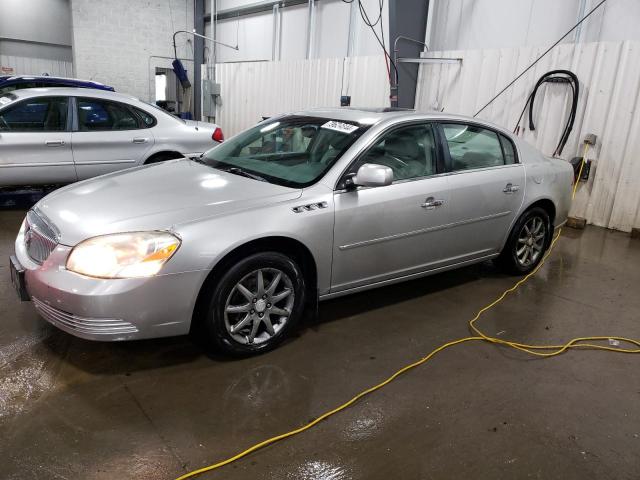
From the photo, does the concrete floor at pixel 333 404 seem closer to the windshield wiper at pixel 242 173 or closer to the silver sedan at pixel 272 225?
the silver sedan at pixel 272 225

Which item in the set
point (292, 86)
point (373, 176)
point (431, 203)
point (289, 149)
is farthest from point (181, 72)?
point (373, 176)

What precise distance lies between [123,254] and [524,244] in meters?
3.31

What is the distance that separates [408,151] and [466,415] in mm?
1736

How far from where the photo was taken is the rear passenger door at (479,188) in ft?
11.6

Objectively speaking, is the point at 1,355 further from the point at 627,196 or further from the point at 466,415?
the point at 627,196

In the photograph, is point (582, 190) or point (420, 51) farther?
point (420, 51)

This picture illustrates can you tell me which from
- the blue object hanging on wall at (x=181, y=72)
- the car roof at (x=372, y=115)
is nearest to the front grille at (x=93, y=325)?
the car roof at (x=372, y=115)

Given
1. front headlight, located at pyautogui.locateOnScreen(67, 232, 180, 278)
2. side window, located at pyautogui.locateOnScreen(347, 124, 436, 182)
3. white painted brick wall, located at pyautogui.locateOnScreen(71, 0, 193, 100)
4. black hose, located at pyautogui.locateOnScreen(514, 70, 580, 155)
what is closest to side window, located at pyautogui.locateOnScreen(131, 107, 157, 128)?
side window, located at pyautogui.locateOnScreen(347, 124, 436, 182)

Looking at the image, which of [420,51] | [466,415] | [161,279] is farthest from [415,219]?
[420,51]

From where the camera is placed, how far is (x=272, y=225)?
264 cm

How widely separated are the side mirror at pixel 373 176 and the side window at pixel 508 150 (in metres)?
1.58

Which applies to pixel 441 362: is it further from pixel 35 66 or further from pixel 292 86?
pixel 35 66

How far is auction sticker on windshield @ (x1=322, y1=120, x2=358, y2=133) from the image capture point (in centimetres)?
326

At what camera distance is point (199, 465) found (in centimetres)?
198
